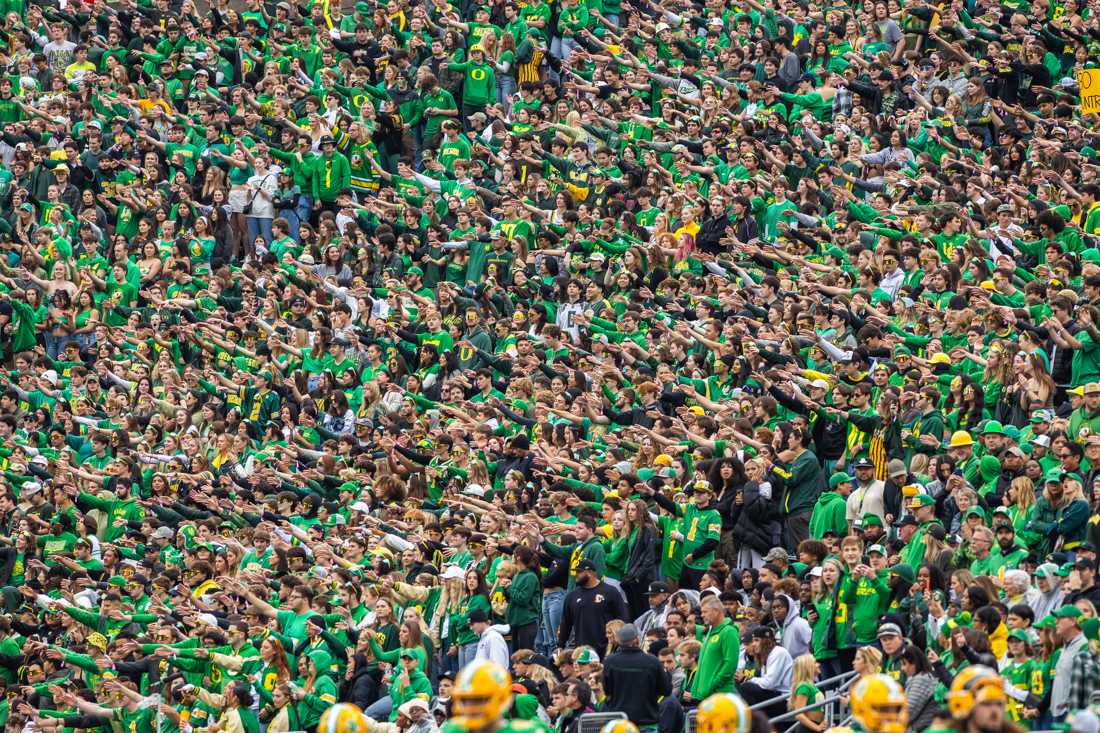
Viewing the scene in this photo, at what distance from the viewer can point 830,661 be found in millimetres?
17641

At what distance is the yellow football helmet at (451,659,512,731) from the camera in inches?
438

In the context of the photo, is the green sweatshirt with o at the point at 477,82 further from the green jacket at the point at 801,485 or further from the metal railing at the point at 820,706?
the metal railing at the point at 820,706

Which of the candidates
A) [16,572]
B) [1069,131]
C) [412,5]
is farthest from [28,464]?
[1069,131]

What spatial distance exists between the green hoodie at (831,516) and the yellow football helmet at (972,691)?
703 centimetres

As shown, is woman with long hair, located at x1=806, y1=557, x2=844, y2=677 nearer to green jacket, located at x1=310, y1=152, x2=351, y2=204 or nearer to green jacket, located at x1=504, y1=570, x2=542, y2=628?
green jacket, located at x1=504, y1=570, x2=542, y2=628

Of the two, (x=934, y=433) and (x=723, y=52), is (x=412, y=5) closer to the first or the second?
(x=723, y=52)

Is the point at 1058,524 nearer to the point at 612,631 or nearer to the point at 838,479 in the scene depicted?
the point at 838,479

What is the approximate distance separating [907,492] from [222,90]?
16458 millimetres

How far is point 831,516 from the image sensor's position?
19.2m

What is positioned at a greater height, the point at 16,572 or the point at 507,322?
the point at 507,322

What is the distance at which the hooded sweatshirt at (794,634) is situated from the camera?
1741cm

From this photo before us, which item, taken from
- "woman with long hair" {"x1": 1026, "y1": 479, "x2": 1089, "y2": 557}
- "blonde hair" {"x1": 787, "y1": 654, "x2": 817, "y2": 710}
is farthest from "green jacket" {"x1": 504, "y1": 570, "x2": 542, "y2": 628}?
"woman with long hair" {"x1": 1026, "y1": 479, "x2": 1089, "y2": 557}

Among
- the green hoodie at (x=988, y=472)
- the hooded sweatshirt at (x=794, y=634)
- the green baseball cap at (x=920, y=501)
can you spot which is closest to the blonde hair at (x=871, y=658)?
the hooded sweatshirt at (x=794, y=634)

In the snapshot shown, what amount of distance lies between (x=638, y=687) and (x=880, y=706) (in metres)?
5.47
